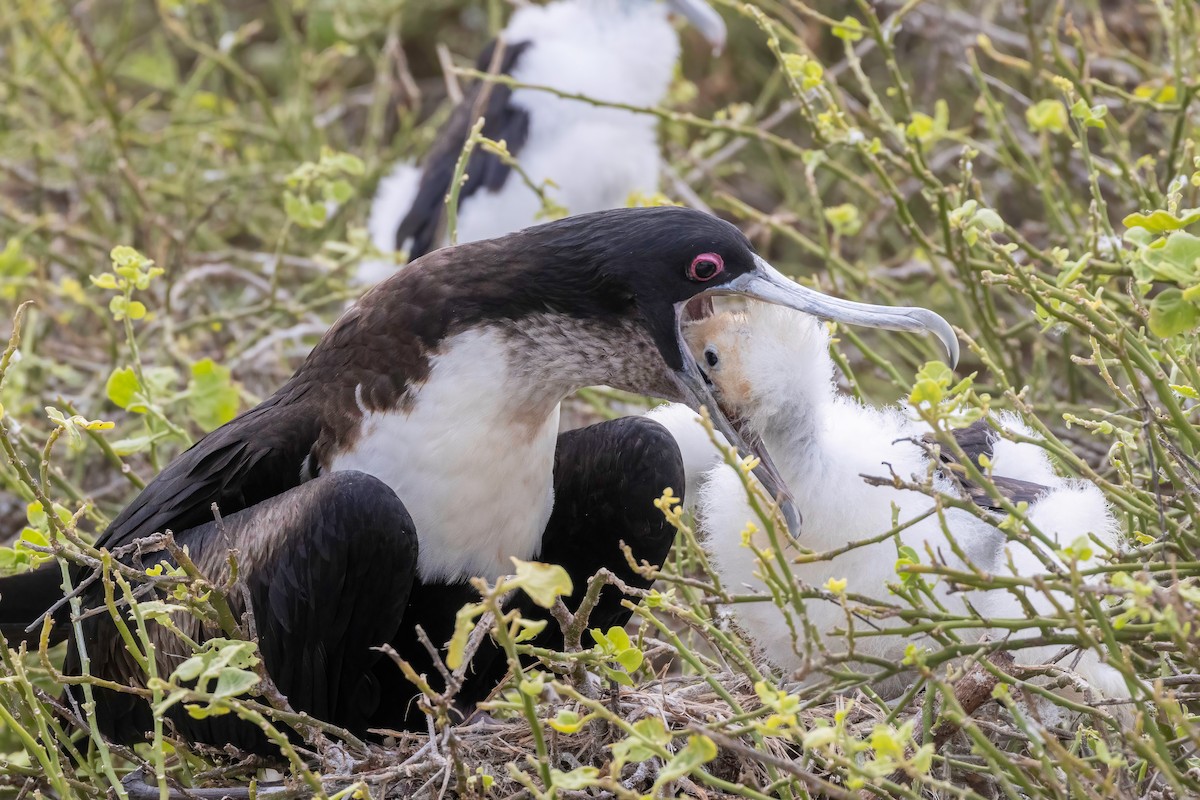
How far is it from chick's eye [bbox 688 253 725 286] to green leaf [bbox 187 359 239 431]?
0.91 metres

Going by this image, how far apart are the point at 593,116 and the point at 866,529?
93.4 inches

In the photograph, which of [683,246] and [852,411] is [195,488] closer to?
[683,246]

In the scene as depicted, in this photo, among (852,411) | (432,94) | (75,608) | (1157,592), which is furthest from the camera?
(432,94)

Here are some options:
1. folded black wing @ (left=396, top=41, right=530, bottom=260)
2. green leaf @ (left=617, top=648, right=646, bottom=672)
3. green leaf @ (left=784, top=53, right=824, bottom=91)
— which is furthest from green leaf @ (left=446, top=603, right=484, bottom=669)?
folded black wing @ (left=396, top=41, right=530, bottom=260)

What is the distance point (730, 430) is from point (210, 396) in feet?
3.15

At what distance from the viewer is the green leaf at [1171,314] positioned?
1.49 meters

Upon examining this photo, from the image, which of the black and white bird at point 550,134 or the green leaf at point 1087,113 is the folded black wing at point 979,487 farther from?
the black and white bird at point 550,134

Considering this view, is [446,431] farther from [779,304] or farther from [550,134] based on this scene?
[550,134]

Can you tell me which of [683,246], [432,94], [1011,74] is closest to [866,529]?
[683,246]

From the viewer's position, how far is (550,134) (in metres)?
4.43

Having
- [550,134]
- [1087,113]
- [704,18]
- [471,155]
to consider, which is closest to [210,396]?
[1087,113]

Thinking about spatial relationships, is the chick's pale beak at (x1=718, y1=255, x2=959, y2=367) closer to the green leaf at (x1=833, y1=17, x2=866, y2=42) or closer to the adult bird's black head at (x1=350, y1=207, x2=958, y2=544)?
the adult bird's black head at (x1=350, y1=207, x2=958, y2=544)

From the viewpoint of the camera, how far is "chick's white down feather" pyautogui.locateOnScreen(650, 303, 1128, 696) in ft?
7.19

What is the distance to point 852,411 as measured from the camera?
2412 millimetres
